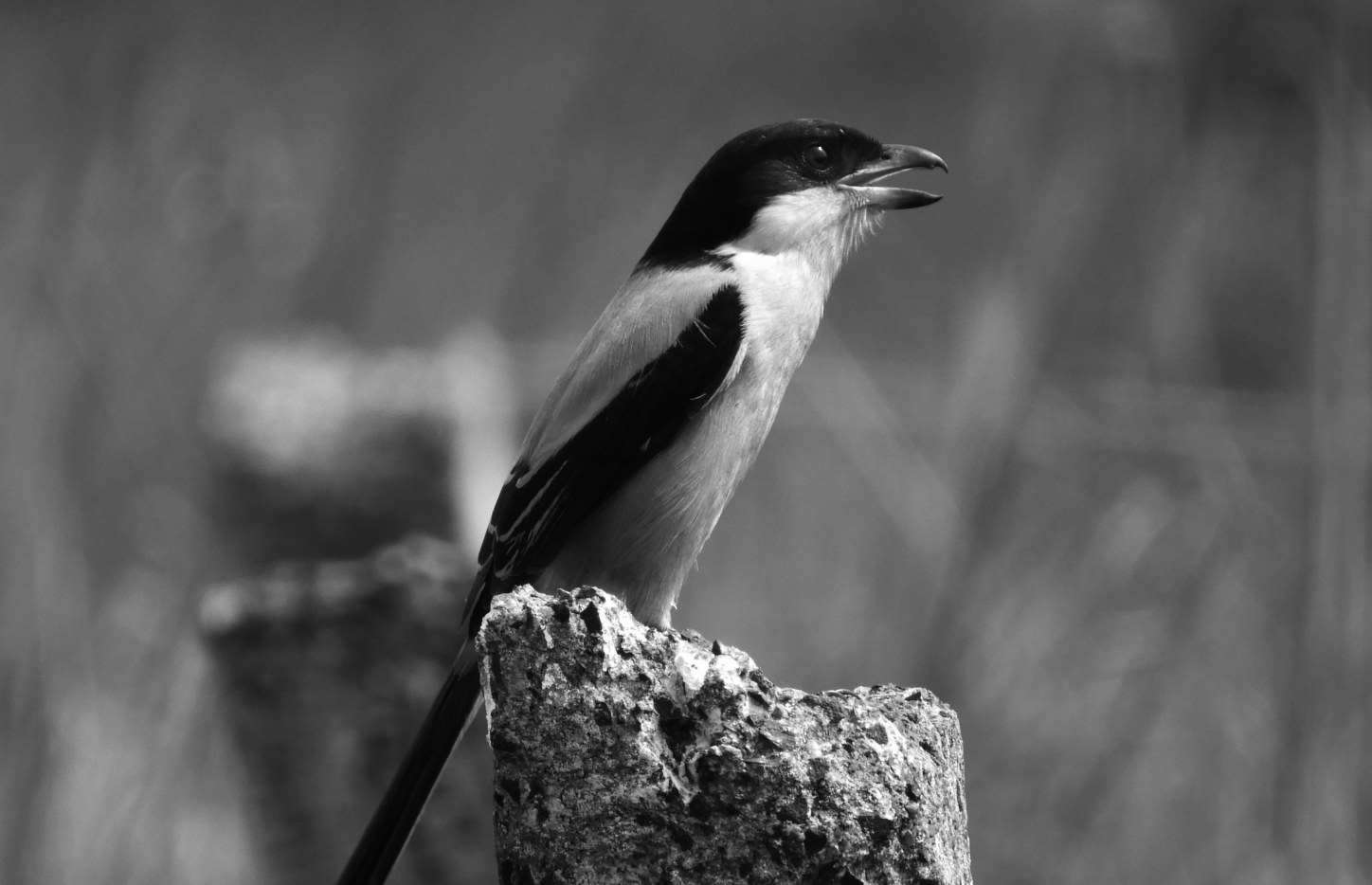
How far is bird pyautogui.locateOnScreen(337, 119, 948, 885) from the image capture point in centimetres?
227

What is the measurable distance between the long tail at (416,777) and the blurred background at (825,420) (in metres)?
1.06

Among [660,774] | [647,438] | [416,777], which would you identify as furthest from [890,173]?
[660,774]

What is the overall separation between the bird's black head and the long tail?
0.85 m

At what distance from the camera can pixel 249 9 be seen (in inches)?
294

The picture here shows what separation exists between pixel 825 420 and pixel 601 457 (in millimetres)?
2466

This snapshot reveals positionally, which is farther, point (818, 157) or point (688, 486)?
point (818, 157)

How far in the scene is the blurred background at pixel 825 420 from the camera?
349cm

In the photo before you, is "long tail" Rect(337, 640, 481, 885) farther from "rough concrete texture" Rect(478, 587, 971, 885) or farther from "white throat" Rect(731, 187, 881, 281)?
"white throat" Rect(731, 187, 881, 281)

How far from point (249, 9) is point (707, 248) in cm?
568

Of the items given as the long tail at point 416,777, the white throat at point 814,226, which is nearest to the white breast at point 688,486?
the white throat at point 814,226

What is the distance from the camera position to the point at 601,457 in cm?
231

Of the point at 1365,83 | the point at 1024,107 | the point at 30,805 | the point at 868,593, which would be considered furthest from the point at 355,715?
the point at 1365,83

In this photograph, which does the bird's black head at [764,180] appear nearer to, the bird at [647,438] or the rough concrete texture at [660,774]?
the bird at [647,438]

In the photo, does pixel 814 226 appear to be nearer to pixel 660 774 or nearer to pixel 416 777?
pixel 416 777
